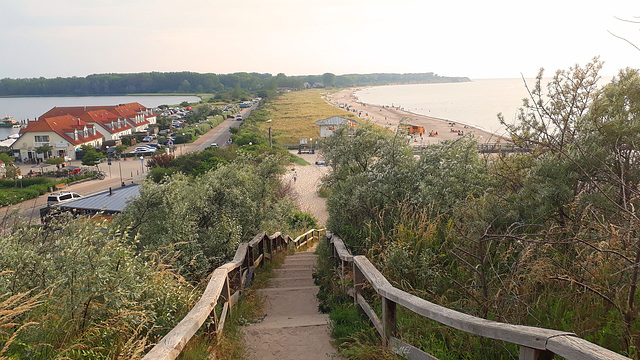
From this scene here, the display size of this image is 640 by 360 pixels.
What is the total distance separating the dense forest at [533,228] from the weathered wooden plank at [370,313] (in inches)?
9.5

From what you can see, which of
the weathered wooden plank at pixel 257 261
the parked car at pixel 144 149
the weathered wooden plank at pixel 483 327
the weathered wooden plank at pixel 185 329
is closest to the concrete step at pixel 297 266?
the weathered wooden plank at pixel 257 261

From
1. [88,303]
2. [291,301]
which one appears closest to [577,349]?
[88,303]

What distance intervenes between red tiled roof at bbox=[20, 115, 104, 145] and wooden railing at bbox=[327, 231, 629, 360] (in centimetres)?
5044

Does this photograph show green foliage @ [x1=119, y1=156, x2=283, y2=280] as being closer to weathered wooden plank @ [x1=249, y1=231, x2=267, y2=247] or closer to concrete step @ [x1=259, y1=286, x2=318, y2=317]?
weathered wooden plank @ [x1=249, y1=231, x2=267, y2=247]

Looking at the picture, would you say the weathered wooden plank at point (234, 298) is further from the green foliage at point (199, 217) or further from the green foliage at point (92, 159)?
the green foliage at point (92, 159)

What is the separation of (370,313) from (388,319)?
2.03 ft

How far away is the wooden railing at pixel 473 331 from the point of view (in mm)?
1887

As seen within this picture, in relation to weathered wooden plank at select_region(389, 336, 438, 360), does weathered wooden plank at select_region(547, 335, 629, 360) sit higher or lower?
higher

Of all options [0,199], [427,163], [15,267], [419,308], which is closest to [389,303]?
[419,308]

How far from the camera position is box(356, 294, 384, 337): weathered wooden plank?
12.6ft

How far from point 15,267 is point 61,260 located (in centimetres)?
71

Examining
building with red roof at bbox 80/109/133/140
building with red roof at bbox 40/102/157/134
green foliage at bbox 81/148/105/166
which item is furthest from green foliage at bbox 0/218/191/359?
building with red roof at bbox 40/102/157/134

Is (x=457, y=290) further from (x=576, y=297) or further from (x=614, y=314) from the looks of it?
(x=614, y=314)

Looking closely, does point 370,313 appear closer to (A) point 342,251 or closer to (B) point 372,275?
(B) point 372,275
